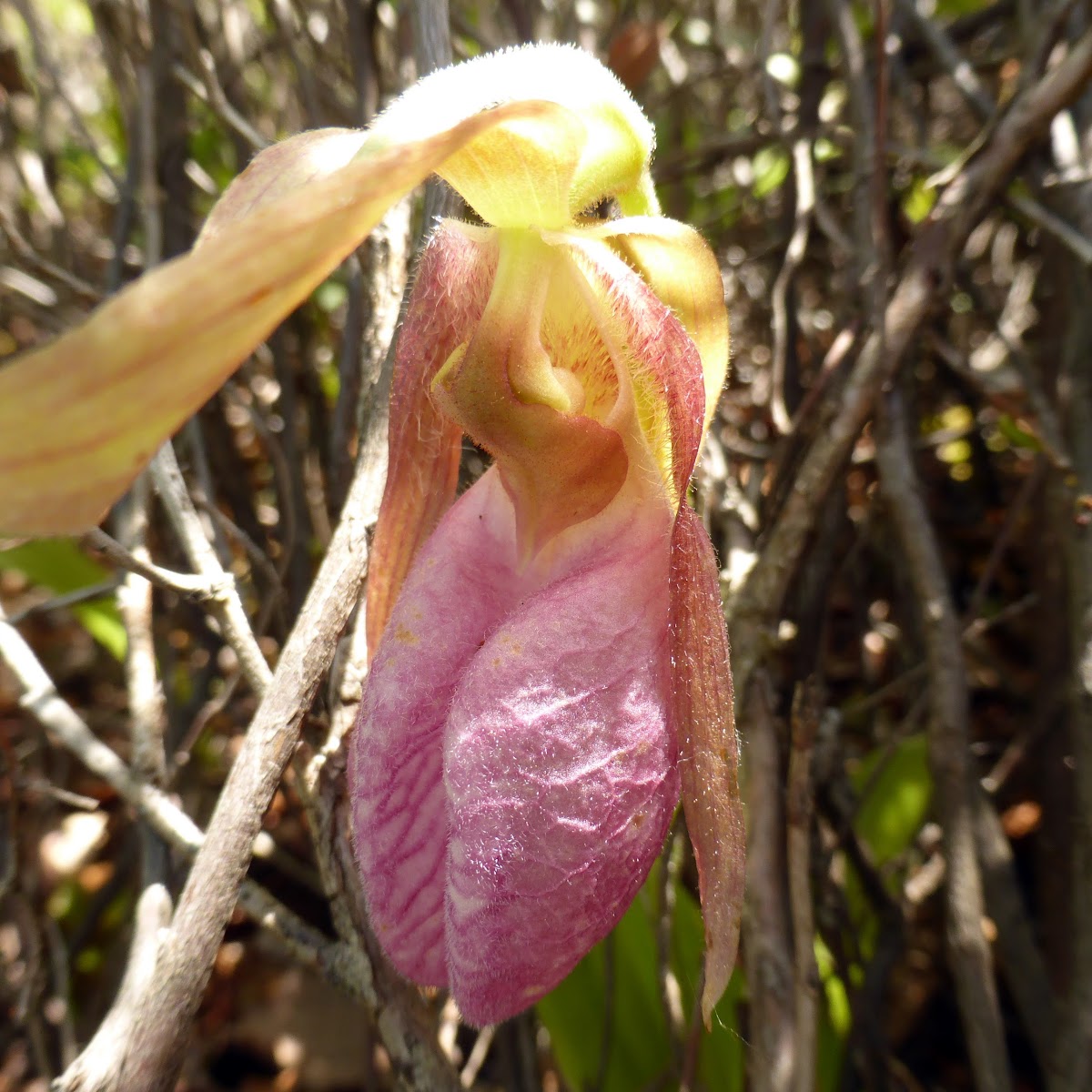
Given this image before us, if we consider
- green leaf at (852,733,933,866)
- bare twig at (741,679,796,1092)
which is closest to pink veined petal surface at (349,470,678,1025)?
bare twig at (741,679,796,1092)

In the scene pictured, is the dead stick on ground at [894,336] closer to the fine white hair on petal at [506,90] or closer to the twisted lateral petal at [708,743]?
the twisted lateral petal at [708,743]

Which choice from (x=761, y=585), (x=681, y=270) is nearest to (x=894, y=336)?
(x=761, y=585)

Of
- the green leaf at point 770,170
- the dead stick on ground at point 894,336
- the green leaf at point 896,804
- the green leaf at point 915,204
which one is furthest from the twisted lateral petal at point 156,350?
the green leaf at point 915,204

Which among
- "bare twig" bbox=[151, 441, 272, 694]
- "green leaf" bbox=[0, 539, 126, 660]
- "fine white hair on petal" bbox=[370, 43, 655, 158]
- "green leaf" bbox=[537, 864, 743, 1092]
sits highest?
"green leaf" bbox=[0, 539, 126, 660]

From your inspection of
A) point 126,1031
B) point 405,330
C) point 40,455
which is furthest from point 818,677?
point 40,455

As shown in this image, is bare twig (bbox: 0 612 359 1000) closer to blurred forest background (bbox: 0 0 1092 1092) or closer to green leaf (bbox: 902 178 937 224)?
blurred forest background (bbox: 0 0 1092 1092)

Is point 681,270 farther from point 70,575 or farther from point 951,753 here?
point 70,575
